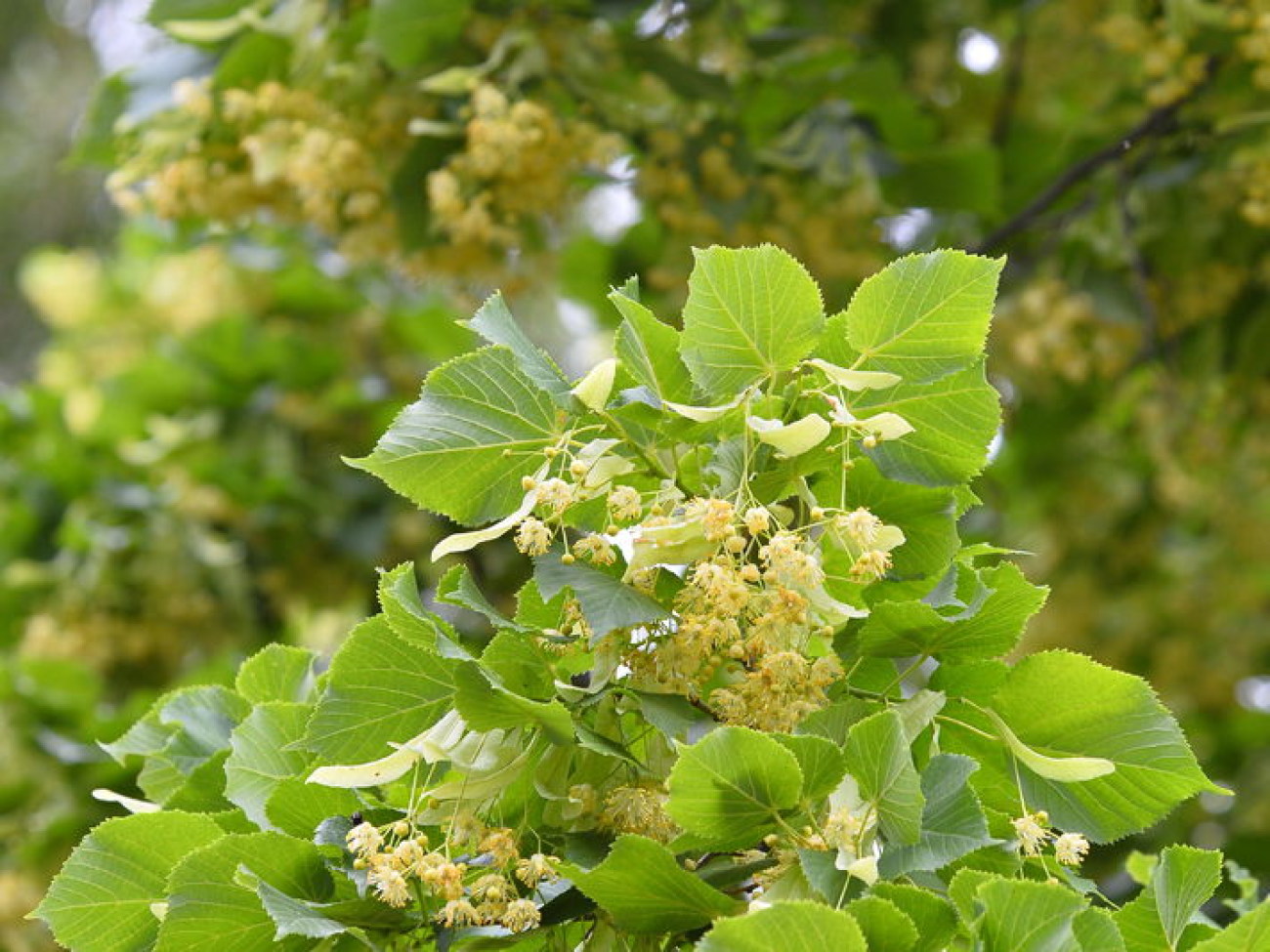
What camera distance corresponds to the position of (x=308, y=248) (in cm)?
362

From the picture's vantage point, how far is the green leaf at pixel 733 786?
2.57 ft

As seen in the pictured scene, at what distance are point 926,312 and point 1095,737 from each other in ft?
0.84

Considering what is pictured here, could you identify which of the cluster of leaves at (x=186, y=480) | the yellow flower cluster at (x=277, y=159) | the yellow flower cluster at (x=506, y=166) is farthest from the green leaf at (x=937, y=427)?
the cluster of leaves at (x=186, y=480)

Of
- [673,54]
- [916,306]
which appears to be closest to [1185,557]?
[673,54]

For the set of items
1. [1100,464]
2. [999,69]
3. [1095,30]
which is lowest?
[1100,464]

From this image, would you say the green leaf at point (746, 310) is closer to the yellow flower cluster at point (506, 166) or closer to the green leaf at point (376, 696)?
the green leaf at point (376, 696)

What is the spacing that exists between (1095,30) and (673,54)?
2.17 feet

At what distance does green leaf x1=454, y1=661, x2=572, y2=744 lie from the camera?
83 centimetres

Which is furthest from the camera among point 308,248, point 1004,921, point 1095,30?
point 308,248

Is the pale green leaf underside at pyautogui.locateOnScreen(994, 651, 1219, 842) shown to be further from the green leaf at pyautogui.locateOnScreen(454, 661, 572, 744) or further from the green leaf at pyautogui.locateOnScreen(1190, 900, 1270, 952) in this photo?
the green leaf at pyautogui.locateOnScreen(454, 661, 572, 744)

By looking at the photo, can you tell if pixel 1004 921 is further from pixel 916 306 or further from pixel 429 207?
pixel 429 207

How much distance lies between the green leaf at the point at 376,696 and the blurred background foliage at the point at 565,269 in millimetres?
1048

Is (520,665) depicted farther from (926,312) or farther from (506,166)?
(506,166)

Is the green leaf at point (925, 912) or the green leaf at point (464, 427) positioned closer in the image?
the green leaf at point (925, 912)
